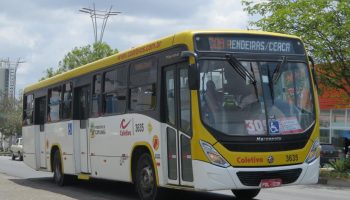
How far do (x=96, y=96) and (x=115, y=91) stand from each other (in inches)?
51.5

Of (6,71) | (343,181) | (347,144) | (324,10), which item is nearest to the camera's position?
(343,181)

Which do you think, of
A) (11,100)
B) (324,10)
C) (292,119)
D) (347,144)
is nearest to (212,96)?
(292,119)

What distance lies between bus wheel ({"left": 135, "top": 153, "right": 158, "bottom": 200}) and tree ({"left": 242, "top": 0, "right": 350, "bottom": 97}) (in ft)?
36.6

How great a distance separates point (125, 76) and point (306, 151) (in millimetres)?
4360

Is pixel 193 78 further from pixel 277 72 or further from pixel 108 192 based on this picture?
pixel 108 192

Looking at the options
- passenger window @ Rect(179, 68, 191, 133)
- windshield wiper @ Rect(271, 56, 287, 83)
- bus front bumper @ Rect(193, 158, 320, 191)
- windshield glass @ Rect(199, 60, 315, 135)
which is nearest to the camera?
bus front bumper @ Rect(193, 158, 320, 191)

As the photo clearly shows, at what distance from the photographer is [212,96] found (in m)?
9.74

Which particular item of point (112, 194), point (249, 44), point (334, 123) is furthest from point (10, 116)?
point (249, 44)

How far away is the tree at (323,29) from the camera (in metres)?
20.5

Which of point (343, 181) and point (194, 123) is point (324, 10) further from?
point (194, 123)

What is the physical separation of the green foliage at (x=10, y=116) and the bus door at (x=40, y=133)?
2011 inches

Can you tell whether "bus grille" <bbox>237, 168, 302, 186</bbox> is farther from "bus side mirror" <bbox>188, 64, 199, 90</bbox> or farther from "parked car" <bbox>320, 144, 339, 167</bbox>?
"parked car" <bbox>320, 144, 339, 167</bbox>

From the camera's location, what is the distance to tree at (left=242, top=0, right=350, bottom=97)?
2052cm

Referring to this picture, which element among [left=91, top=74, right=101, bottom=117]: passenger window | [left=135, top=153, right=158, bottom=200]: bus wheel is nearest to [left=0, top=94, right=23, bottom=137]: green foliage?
[left=91, top=74, right=101, bottom=117]: passenger window
